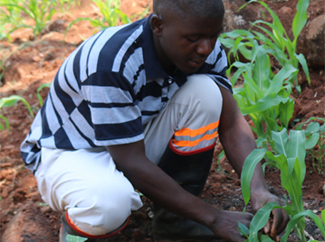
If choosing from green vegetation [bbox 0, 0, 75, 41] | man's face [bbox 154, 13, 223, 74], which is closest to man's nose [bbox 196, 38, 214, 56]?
man's face [bbox 154, 13, 223, 74]

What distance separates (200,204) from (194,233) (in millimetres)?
281

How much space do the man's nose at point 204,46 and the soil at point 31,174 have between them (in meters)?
0.75

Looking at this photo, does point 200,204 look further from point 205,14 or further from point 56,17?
point 56,17

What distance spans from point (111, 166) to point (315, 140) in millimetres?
850

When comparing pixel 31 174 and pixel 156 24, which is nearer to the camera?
pixel 156 24

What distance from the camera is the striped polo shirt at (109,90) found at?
4.66ft

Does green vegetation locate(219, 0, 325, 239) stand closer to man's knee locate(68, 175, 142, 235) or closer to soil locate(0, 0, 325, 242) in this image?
soil locate(0, 0, 325, 242)

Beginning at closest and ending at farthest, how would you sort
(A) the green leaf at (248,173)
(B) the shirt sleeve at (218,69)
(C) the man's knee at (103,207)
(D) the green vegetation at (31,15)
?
(A) the green leaf at (248,173), (C) the man's knee at (103,207), (B) the shirt sleeve at (218,69), (D) the green vegetation at (31,15)

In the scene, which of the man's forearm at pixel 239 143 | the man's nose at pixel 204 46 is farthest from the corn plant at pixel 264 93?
the man's nose at pixel 204 46

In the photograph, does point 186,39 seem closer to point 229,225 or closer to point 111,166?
point 111,166

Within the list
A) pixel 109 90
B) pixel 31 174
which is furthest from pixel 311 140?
pixel 31 174

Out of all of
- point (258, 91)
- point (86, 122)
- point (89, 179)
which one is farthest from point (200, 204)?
point (258, 91)

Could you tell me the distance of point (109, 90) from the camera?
1.41 metres

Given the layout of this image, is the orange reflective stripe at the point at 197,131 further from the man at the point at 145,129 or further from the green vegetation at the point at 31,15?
the green vegetation at the point at 31,15
